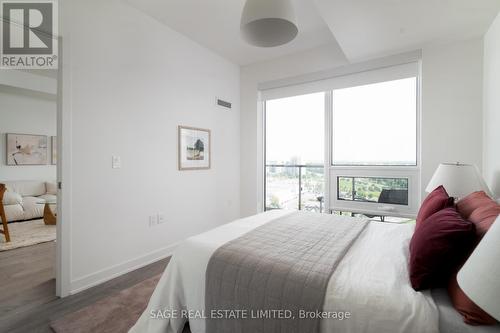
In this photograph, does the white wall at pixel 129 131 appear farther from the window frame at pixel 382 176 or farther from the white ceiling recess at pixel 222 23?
the window frame at pixel 382 176

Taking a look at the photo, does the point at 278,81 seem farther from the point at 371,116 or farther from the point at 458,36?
the point at 458,36

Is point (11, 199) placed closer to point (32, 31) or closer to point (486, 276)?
point (32, 31)

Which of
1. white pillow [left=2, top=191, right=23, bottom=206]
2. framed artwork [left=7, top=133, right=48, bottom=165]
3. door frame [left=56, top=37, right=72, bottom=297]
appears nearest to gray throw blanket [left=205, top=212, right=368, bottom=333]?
door frame [left=56, top=37, right=72, bottom=297]

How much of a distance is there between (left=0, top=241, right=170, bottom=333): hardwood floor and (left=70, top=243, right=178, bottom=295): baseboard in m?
0.05

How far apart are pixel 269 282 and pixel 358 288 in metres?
Answer: 0.40

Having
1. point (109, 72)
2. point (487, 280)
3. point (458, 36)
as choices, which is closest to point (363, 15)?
point (458, 36)

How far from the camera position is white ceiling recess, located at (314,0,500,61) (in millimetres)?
1954

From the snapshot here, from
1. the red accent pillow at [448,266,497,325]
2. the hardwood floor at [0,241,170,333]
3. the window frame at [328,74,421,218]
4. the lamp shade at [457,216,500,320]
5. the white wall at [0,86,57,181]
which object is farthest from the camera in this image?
the white wall at [0,86,57,181]

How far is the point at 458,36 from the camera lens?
2.44 meters

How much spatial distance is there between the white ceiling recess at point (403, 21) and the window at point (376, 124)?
54cm

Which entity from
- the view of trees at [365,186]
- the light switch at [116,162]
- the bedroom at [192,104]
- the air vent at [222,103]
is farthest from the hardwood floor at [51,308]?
the view of trees at [365,186]

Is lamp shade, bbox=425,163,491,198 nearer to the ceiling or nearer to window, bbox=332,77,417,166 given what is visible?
window, bbox=332,77,417,166

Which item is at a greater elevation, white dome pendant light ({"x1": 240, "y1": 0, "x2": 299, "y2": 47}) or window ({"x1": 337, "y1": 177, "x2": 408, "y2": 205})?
white dome pendant light ({"x1": 240, "y1": 0, "x2": 299, "y2": 47})

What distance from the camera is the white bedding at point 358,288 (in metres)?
0.92
